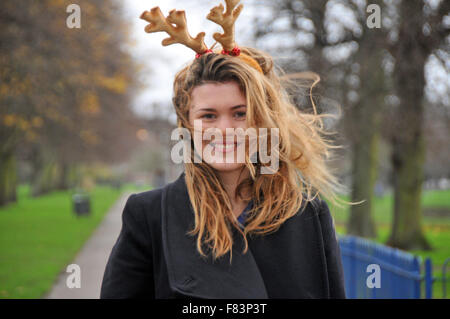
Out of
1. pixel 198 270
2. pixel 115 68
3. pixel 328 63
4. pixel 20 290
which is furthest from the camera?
pixel 115 68

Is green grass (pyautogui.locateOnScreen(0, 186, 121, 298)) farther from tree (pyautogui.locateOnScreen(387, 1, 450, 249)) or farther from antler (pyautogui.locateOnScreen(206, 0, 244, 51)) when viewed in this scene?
tree (pyautogui.locateOnScreen(387, 1, 450, 249))

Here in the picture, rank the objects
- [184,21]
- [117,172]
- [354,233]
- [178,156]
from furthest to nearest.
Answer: [117,172]
[354,233]
[178,156]
[184,21]

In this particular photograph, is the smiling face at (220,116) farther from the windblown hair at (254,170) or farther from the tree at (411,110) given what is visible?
the tree at (411,110)

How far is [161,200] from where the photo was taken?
198cm

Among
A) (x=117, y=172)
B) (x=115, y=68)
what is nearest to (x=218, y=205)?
(x=115, y=68)

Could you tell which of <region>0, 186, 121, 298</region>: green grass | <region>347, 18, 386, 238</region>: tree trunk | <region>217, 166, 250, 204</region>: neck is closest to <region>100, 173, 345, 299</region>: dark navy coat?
<region>217, 166, 250, 204</region>: neck

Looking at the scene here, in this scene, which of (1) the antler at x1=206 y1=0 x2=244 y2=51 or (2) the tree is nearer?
(1) the antler at x1=206 y1=0 x2=244 y2=51

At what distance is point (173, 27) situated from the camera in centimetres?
193

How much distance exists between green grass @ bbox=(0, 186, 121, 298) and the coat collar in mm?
5374

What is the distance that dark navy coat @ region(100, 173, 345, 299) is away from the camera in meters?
1.85

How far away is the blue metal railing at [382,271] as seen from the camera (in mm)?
4500

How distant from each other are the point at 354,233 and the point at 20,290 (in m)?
9.03

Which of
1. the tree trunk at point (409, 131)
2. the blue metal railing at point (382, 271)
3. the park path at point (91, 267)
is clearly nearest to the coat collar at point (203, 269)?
the blue metal railing at point (382, 271)

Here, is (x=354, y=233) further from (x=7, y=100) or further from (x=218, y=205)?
(x=218, y=205)
